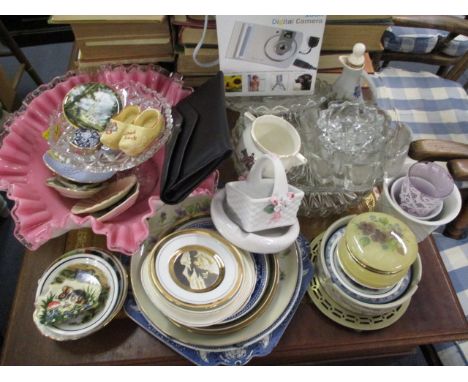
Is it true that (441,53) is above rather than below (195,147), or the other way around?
below

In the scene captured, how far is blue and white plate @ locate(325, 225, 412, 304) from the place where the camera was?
2.12 feet

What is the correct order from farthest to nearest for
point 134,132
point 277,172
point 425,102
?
point 425,102, point 134,132, point 277,172

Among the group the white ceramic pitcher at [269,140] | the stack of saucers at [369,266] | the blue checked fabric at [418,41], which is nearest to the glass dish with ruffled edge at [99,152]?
the white ceramic pitcher at [269,140]

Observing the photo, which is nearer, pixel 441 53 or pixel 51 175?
pixel 51 175

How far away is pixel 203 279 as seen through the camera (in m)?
0.61

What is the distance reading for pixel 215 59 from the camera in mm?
→ 838

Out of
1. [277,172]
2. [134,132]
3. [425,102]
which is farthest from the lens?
[425,102]

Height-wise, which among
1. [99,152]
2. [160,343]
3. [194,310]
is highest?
[99,152]

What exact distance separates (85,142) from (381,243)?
53 cm

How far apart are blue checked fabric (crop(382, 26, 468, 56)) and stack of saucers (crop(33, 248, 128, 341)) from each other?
1101 millimetres

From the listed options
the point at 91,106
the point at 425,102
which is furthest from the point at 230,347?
the point at 425,102

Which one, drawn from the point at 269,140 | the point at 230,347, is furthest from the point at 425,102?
the point at 230,347

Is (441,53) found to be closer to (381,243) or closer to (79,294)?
(381,243)

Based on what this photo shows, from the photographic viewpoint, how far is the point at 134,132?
2.20 feet
